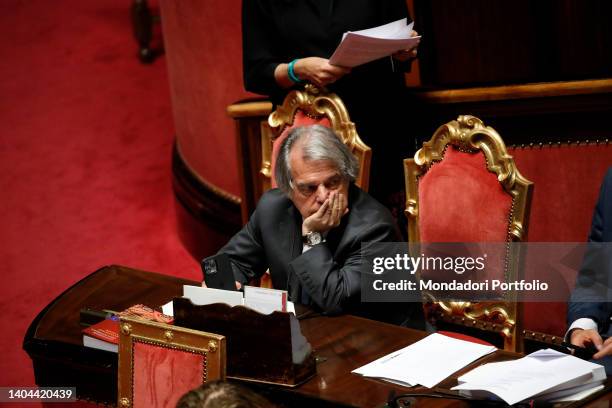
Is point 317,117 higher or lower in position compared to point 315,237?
higher

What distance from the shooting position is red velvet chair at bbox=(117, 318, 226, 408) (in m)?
2.10

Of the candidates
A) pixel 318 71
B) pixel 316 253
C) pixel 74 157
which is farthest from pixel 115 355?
pixel 74 157

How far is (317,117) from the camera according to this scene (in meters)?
3.13

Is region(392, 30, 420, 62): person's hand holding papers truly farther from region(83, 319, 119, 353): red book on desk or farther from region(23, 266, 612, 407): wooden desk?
region(83, 319, 119, 353): red book on desk

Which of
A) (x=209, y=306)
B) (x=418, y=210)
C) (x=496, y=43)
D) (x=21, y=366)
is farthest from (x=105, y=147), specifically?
(x=209, y=306)

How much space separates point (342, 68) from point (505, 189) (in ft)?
2.32

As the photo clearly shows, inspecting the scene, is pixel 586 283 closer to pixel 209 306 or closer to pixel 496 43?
pixel 209 306

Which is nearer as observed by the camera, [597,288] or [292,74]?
[597,288]

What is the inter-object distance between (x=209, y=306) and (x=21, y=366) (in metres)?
2.01

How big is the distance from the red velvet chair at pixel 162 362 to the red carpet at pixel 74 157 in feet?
5.59

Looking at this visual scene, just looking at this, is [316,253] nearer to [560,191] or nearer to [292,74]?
[292,74]

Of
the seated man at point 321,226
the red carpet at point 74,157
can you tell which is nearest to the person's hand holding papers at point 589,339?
the seated man at point 321,226

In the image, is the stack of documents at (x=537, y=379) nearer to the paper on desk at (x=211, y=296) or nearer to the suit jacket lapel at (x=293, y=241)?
the paper on desk at (x=211, y=296)

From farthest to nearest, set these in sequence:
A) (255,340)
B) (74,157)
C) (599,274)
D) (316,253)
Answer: (74,157)
(316,253)
(599,274)
(255,340)
